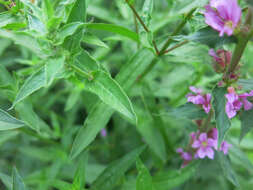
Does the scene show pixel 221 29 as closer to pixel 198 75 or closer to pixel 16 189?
pixel 198 75

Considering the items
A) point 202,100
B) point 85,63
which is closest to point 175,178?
point 202,100

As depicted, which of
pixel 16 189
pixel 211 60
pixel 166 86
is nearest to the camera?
pixel 16 189

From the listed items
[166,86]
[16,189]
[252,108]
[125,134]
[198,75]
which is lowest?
[125,134]

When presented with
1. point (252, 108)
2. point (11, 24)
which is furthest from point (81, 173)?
point (252, 108)

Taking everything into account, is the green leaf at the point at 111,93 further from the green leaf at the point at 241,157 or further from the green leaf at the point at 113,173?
the green leaf at the point at 241,157

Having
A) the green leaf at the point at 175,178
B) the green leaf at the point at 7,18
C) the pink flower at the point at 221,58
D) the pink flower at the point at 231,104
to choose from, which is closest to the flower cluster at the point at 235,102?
the pink flower at the point at 231,104

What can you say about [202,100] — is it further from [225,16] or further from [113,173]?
[113,173]

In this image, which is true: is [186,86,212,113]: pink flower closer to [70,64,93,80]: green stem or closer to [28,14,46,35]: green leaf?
[70,64,93,80]: green stem
